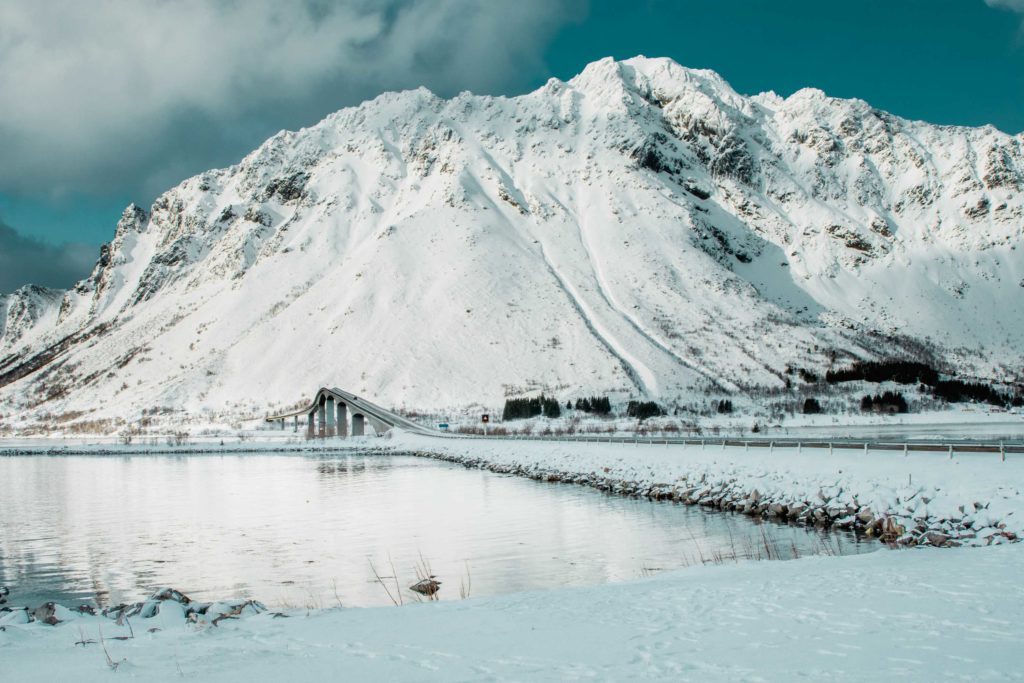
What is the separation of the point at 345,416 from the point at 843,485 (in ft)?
316

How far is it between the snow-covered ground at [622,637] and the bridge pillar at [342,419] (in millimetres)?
104579

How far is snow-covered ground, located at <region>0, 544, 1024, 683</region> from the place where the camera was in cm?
887

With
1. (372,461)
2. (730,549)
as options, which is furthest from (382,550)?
(372,461)

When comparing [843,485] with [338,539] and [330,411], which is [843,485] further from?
[330,411]

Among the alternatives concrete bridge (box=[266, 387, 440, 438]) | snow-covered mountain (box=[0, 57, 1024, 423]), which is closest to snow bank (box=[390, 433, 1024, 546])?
concrete bridge (box=[266, 387, 440, 438])

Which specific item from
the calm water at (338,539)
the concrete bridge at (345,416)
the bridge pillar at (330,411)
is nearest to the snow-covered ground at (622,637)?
the calm water at (338,539)

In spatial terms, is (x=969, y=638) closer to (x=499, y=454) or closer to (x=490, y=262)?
(x=499, y=454)

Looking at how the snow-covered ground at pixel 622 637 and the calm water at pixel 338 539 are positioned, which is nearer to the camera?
the snow-covered ground at pixel 622 637

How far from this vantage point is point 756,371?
431ft

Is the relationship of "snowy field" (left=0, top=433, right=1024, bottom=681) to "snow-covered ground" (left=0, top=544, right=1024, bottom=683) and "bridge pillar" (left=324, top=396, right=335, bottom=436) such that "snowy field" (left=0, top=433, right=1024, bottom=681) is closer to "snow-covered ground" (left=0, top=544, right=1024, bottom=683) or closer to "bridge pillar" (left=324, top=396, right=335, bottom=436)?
"snow-covered ground" (left=0, top=544, right=1024, bottom=683)

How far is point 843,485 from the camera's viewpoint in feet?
88.0

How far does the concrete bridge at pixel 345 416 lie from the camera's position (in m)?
108

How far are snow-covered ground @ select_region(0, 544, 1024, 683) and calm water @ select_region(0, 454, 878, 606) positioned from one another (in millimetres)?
4901

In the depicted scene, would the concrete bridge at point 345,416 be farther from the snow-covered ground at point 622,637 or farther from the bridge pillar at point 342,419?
the snow-covered ground at point 622,637
